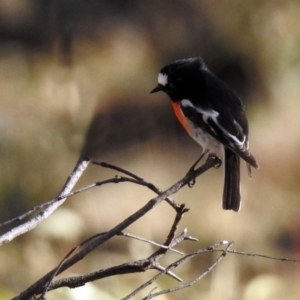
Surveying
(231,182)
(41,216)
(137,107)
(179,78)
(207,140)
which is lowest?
(41,216)

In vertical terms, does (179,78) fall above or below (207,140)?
above

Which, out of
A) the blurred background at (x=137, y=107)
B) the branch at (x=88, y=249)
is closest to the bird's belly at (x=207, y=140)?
the branch at (x=88, y=249)

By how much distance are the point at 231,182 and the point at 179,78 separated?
45cm

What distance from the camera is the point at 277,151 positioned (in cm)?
292

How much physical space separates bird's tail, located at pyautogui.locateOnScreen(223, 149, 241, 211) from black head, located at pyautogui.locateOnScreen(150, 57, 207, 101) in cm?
31

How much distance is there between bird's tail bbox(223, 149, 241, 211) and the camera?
1654 millimetres

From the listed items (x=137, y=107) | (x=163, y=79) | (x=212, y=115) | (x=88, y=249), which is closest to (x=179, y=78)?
(x=163, y=79)

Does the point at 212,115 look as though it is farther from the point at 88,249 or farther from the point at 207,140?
the point at 88,249

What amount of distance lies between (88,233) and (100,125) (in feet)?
1.74

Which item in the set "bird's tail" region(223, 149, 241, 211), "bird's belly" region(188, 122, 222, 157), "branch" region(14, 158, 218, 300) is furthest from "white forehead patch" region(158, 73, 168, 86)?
"branch" region(14, 158, 218, 300)

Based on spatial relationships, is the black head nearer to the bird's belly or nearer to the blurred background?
the bird's belly

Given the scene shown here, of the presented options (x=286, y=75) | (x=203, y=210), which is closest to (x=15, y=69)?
(x=203, y=210)

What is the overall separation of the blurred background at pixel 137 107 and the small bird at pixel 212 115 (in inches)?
33.4

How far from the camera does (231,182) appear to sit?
1683 millimetres
